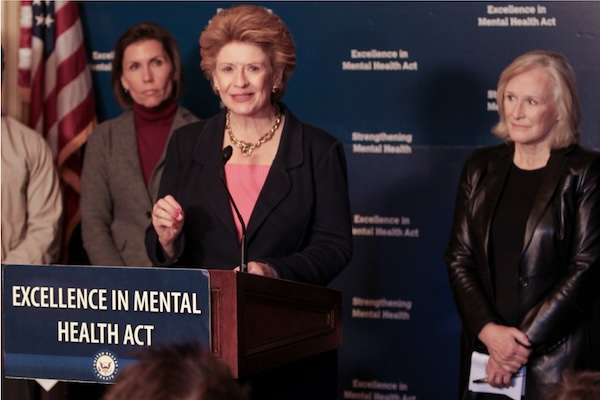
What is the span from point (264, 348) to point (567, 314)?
1.50m

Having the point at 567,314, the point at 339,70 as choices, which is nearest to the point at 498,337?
the point at 567,314

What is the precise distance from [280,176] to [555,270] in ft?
3.70

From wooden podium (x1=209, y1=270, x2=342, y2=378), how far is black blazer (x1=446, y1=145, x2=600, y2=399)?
0.85 metres

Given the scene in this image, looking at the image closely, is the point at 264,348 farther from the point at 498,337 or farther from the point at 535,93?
the point at 535,93

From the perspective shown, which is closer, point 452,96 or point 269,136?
point 269,136

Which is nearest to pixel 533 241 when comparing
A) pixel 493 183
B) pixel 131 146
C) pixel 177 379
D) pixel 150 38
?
pixel 493 183

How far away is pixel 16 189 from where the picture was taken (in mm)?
5078

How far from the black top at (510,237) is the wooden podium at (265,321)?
2.83 ft

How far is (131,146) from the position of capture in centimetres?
511

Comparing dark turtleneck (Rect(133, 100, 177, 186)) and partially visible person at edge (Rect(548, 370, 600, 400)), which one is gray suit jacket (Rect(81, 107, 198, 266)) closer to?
dark turtleneck (Rect(133, 100, 177, 186))

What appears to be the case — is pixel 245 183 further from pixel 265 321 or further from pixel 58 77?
pixel 58 77

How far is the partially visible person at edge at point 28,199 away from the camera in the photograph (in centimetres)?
502

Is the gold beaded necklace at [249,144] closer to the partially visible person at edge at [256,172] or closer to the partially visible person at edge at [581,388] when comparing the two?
the partially visible person at edge at [256,172]

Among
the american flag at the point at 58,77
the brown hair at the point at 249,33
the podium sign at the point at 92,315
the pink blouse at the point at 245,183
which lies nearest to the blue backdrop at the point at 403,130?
the american flag at the point at 58,77
